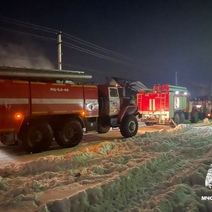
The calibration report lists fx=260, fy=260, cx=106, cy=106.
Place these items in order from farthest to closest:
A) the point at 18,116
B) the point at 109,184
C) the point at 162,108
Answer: the point at 162,108 → the point at 18,116 → the point at 109,184

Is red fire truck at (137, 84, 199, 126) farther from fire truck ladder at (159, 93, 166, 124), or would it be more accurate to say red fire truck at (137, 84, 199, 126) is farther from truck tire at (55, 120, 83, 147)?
truck tire at (55, 120, 83, 147)

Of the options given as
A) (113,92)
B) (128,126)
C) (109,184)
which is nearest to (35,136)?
(113,92)

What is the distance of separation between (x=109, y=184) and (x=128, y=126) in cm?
839

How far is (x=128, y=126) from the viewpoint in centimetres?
1307

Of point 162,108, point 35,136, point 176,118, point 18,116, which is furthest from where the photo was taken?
point 176,118

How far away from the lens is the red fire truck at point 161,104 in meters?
17.8

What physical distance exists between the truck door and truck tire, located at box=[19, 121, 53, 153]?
378cm

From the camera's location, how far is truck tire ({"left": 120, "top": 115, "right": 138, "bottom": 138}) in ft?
42.6

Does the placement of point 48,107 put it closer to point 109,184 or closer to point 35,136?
point 35,136

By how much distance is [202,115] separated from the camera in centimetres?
2536

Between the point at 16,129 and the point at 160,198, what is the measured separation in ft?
20.3

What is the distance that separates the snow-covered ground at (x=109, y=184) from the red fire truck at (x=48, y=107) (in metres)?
2.36

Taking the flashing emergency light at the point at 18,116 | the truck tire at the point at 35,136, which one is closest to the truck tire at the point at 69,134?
the truck tire at the point at 35,136

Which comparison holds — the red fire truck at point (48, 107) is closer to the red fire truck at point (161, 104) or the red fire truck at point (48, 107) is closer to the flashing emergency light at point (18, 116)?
the flashing emergency light at point (18, 116)
